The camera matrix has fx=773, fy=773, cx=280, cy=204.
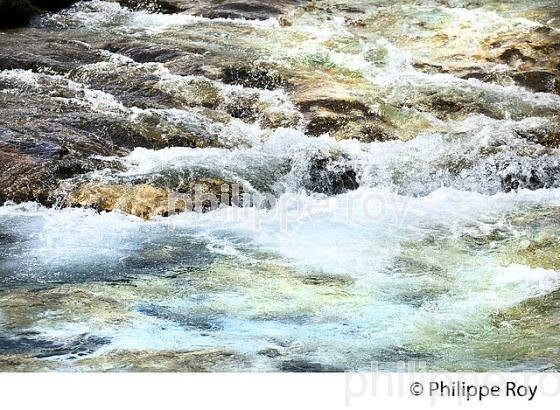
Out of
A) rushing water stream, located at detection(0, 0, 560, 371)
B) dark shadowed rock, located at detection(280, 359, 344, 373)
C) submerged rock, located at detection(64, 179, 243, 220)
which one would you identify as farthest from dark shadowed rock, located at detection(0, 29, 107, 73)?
dark shadowed rock, located at detection(280, 359, 344, 373)

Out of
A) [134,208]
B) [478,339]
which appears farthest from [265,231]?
[478,339]

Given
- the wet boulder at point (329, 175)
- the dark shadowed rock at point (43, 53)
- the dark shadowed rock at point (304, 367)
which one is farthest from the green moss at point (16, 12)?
the dark shadowed rock at point (304, 367)

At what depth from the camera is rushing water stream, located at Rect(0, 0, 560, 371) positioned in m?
4.61

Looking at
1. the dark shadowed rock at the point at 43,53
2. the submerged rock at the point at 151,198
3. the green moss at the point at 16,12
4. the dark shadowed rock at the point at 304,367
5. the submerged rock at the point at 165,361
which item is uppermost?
the green moss at the point at 16,12

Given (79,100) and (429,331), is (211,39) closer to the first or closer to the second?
(79,100)

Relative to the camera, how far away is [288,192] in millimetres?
7750

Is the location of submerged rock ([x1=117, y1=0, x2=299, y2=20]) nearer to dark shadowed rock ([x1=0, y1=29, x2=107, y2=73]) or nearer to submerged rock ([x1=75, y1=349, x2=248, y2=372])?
dark shadowed rock ([x1=0, y1=29, x2=107, y2=73])

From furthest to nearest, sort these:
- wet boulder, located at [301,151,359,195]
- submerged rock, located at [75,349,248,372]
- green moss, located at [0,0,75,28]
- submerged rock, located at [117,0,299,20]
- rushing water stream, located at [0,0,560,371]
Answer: submerged rock, located at [117,0,299,20]
green moss, located at [0,0,75,28]
wet boulder, located at [301,151,359,195]
rushing water stream, located at [0,0,560,371]
submerged rock, located at [75,349,248,372]

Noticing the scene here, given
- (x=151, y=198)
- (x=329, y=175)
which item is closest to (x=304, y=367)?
(x=151, y=198)

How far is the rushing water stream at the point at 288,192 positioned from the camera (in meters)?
4.61

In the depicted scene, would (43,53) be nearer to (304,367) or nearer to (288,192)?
(288,192)

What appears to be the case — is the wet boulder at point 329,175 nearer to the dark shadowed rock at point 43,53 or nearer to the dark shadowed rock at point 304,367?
the dark shadowed rock at point 304,367
